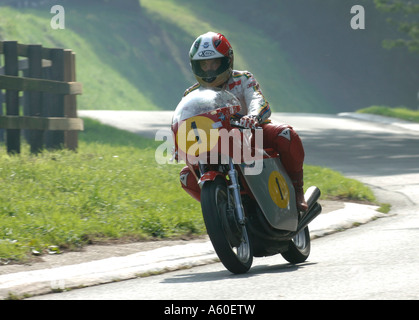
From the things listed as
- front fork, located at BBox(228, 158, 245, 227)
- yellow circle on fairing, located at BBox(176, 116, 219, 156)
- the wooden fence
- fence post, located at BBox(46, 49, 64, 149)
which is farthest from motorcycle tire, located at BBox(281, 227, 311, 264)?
fence post, located at BBox(46, 49, 64, 149)

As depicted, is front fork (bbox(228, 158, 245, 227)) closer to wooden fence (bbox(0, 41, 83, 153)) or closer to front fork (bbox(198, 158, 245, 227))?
front fork (bbox(198, 158, 245, 227))

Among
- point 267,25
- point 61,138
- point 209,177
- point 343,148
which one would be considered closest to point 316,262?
point 209,177

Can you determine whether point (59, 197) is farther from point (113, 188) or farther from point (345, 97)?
point (345, 97)

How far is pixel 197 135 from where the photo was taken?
666cm

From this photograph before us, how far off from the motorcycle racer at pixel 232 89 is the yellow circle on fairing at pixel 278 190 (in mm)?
203

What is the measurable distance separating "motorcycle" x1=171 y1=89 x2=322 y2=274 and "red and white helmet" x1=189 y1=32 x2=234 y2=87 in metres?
0.33

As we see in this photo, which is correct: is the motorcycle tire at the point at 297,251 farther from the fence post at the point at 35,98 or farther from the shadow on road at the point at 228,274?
the fence post at the point at 35,98

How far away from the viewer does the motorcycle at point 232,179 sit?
6.63 meters

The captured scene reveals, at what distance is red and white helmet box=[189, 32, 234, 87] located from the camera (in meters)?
7.17

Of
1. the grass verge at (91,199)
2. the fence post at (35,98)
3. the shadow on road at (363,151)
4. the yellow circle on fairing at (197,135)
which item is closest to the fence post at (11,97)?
the grass verge at (91,199)

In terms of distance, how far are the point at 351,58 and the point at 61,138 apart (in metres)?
45.1

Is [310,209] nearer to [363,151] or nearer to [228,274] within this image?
[228,274]

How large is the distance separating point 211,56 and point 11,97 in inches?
262

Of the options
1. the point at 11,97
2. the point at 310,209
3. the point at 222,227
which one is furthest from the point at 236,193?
the point at 11,97
